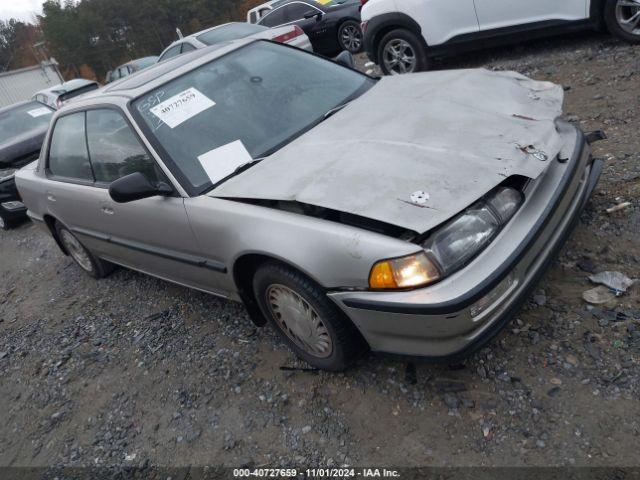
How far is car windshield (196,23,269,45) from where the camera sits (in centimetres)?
903

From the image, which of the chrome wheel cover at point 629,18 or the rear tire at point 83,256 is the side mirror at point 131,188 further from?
the chrome wheel cover at point 629,18

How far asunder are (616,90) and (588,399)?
364 centimetres

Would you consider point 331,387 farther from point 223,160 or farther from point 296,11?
point 296,11

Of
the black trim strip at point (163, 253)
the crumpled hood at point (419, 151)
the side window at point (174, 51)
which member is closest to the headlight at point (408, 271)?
the crumpled hood at point (419, 151)

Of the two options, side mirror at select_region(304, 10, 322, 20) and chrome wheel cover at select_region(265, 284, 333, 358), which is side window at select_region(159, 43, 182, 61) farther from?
chrome wheel cover at select_region(265, 284, 333, 358)

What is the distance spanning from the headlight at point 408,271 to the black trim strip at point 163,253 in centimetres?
105

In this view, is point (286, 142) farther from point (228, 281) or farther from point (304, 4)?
point (304, 4)

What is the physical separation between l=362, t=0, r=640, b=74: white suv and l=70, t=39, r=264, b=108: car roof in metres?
3.14

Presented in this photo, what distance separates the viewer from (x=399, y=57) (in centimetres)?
652

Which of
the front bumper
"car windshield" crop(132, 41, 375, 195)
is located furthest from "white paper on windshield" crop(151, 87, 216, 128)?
the front bumper

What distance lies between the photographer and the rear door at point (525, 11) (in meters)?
5.13

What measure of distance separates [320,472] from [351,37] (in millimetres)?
9177

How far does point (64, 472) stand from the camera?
2742 millimetres

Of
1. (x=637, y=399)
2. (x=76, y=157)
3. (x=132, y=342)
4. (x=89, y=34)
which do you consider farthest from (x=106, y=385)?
(x=89, y=34)
